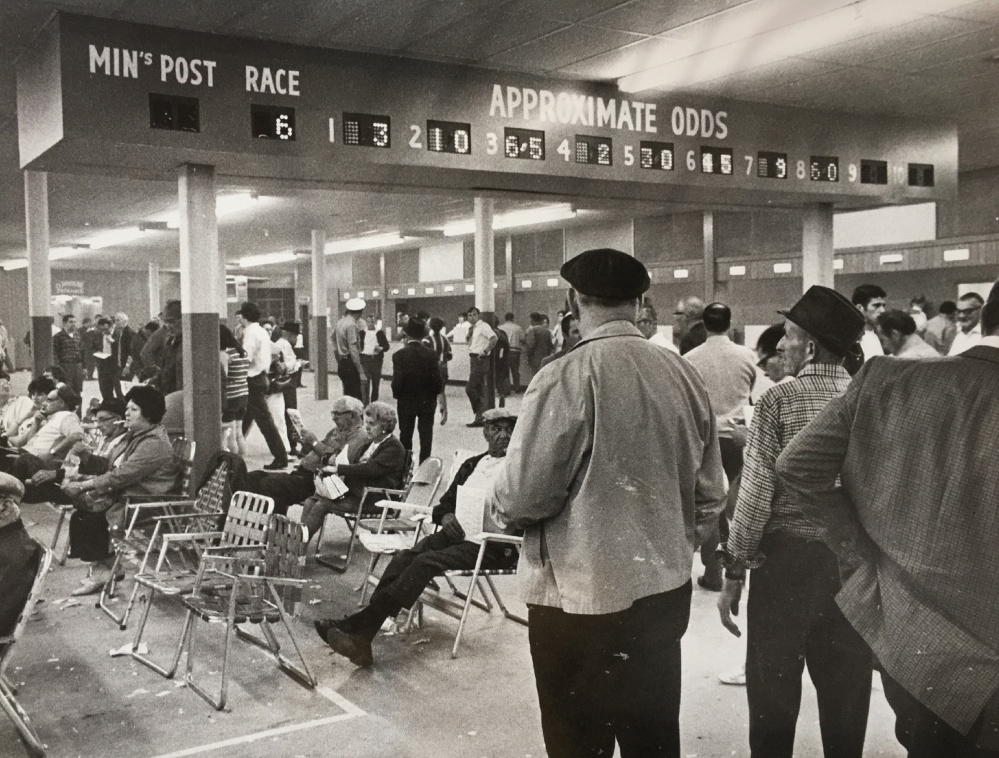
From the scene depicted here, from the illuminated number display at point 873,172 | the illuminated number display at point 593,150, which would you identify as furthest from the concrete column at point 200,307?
the illuminated number display at point 873,172

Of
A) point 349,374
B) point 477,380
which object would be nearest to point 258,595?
point 477,380

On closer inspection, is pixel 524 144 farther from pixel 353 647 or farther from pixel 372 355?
pixel 372 355

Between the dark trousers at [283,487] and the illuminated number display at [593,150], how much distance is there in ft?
12.3

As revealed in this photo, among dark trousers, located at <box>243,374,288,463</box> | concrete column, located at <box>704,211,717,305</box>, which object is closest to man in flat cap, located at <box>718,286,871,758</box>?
dark trousers, located at <box>243,374,288,463</box>

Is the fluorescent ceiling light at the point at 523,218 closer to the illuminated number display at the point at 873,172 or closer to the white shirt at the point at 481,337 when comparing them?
the white shirt at the point at 481,337

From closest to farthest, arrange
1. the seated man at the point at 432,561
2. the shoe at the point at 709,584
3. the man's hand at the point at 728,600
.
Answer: the man's hand at the point at 728,600 → the seated man at the point at 432,561 → the shoe at the point at 709,584

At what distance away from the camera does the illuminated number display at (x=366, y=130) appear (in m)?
7.53

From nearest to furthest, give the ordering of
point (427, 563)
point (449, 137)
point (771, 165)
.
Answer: point (427, 563)
point (449, 137)
point (771, 165)

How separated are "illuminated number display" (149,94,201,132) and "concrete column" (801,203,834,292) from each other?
7048 millimetres

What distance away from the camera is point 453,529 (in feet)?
16.0

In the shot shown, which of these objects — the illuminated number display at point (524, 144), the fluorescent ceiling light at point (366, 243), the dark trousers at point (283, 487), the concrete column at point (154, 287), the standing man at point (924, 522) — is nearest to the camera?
the standing man at point (924, 522)

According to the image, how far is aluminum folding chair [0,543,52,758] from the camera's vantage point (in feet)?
11.5

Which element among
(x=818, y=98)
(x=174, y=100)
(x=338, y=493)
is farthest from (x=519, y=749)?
(x=818, y=98)

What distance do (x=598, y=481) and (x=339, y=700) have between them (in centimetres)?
225
